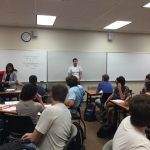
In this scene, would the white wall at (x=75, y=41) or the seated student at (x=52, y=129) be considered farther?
the white wall at (x=75, y=41)

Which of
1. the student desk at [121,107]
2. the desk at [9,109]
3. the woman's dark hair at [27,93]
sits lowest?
the student desk at [121,107]

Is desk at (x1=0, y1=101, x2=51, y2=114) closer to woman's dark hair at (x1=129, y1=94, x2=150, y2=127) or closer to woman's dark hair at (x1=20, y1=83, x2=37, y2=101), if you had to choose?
woman's dark hair at (x1=20, y1=83, x2=37, y2=101)

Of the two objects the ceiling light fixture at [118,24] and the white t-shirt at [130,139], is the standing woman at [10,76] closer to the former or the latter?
the ceiling light fixture at [118,24]

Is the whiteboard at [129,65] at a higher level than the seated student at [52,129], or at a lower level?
higher

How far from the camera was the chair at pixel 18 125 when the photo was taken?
2.55 m

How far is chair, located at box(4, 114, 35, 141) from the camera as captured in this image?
2553 mm

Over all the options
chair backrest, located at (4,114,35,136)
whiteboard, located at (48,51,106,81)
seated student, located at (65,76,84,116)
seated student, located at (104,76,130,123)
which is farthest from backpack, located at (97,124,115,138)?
whiteboard, located at (48,51,106,81)

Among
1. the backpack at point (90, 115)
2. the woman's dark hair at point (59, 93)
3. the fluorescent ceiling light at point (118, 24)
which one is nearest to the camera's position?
the woman's dark hair at point (59, 93)

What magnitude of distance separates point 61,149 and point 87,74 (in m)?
5.69

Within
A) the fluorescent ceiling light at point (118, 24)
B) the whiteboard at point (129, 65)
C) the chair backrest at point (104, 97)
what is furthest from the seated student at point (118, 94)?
the whiteboard at point (129, 65)

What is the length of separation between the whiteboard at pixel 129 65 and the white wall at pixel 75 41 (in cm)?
20

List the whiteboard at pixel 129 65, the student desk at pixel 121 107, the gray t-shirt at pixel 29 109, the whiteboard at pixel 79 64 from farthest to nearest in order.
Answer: the whiteboard at pixel 129 65
the whiteboard at pixel 79 64
the student desk at pixel 121 107
the gray t-shirt at pixel 29 109

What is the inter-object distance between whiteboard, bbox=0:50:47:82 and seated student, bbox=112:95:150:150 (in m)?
5.90

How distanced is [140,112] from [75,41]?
20.4 ft
